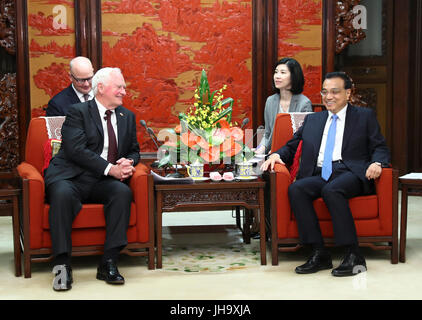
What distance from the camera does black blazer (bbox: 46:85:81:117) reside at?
13.9 ft

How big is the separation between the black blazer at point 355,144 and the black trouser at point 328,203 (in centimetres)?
11

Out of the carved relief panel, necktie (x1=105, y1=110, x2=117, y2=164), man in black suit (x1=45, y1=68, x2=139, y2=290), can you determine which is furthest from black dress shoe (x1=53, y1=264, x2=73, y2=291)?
the carved relief panel

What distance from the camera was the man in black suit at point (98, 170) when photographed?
3164 mm

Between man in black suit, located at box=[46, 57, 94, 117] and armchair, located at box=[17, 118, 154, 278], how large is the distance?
83cm

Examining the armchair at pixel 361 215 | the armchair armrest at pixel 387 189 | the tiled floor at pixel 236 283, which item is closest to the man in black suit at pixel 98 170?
the tiled floor at pixel 236 283

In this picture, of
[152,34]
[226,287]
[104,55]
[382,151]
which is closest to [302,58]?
[152,34]

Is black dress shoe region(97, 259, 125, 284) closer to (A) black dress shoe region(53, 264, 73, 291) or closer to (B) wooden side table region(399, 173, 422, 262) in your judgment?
(A) black dress shoe region(53, 264, 73, 291)

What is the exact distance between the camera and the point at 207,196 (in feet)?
11.4

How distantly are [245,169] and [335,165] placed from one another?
1.82ft

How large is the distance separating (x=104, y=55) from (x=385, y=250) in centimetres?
321

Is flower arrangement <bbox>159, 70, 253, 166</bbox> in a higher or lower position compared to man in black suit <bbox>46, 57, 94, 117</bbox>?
lower

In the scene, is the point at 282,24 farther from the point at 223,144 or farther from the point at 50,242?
the point at 50,242

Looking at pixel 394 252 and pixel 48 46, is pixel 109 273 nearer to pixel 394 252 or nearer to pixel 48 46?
pixel 394 252

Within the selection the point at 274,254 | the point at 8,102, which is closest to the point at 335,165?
the point at 274,254
